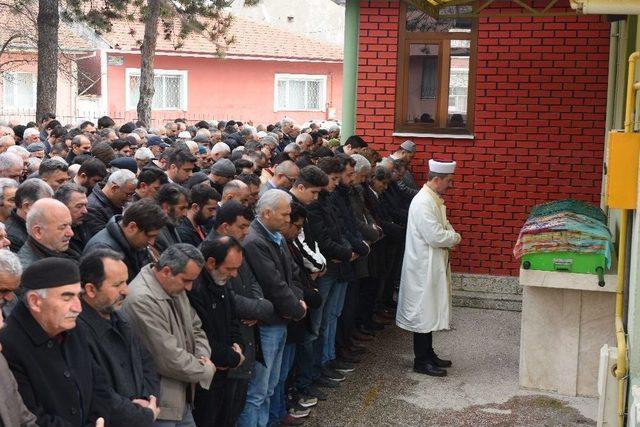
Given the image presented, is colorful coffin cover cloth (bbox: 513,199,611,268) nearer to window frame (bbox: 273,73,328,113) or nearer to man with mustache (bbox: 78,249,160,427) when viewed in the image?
man with mustache (bbox: 78,249,160,427)

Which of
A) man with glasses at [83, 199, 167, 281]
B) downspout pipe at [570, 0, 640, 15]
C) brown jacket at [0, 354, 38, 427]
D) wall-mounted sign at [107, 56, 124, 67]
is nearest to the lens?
brown jacket at [0, 354, 38, 427]

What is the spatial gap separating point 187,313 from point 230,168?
349 centimetres

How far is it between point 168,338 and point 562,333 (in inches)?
174

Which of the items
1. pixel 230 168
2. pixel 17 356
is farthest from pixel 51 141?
pixel 17 356

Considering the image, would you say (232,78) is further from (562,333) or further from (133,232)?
(133,232)

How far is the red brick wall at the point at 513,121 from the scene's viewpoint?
1137cm

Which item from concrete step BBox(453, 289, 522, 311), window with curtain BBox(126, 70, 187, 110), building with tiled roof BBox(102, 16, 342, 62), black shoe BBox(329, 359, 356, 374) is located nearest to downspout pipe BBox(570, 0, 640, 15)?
black shoe BBox(329, 359, 356, 374)

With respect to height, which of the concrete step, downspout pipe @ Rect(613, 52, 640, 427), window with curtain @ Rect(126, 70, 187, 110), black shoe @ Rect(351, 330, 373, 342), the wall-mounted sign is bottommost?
black shoe @ Rect(351, 330, 373, 342)

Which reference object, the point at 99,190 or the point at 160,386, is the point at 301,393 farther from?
the point at 160,386

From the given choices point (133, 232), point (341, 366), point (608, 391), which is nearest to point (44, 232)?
point (133, 232)

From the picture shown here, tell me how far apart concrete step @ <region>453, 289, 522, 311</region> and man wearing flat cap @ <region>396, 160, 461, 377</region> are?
2.56 meters

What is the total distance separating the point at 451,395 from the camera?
28.6ft

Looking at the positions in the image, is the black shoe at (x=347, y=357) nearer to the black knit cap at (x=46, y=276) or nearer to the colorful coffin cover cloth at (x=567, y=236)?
the colorful coffin cover cloth at (x=567, y=236)

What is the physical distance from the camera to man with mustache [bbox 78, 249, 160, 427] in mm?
4801
